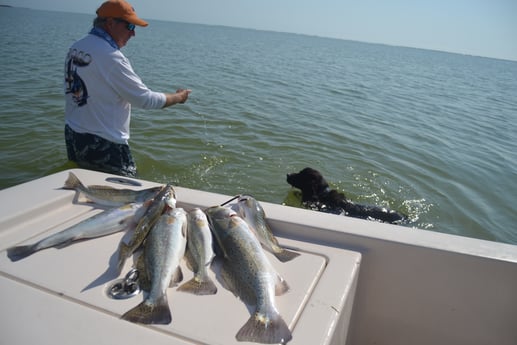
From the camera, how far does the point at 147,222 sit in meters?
2.58

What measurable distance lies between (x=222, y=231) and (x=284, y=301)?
0.70 meters

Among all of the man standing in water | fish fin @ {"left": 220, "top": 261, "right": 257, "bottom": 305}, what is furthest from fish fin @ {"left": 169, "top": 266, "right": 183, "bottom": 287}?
the man standing in water

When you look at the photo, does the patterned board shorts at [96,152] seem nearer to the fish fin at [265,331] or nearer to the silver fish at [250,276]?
the silver fish at [250,276]

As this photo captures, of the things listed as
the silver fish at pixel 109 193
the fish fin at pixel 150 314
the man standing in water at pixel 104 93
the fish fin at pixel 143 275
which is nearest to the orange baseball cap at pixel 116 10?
the man standing in water at pixel 104 93

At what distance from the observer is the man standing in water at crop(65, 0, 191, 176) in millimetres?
4012

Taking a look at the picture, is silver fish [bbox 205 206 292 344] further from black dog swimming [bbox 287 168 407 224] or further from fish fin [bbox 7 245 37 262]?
black dog swimming [bbox 287 168 407 224]

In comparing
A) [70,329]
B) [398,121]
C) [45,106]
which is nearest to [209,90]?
[45,106]

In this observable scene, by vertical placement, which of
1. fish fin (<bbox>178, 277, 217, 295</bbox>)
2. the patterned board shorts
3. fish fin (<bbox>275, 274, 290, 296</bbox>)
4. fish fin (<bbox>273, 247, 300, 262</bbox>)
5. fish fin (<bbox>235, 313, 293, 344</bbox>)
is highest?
fish fin (<bbox>273, 247, 300, 262</bbox>)

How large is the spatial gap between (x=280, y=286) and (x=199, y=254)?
574 mm

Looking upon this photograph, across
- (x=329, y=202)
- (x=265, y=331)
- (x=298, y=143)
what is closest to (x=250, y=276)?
(x=265, y=331)

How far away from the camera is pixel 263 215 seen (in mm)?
2777

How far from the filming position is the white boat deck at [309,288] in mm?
1778

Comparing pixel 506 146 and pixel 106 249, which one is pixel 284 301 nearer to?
pixel 106 249

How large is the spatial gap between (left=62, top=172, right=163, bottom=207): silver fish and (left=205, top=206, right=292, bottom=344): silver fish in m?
0.66
